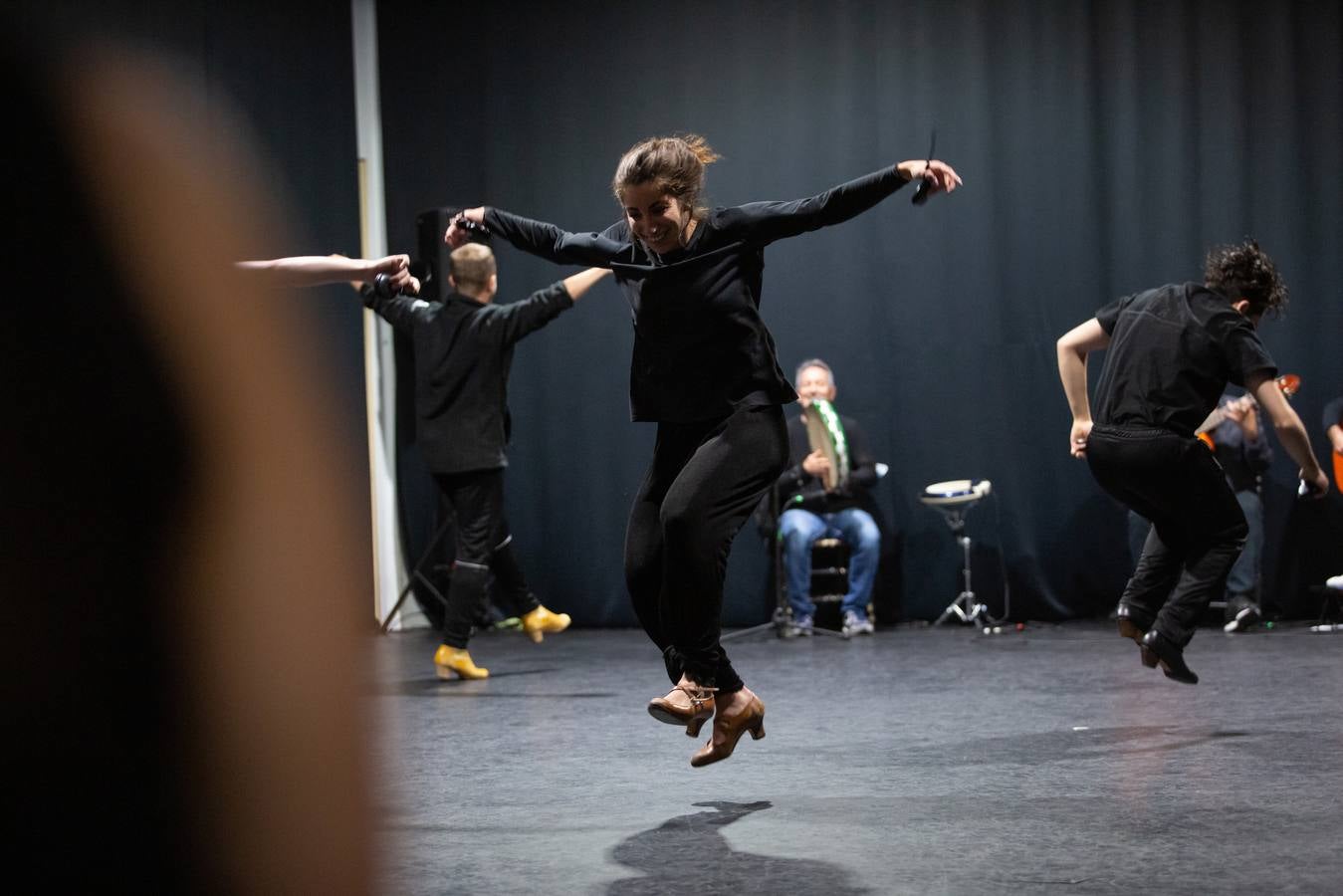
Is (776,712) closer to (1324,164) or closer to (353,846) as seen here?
(353,846)

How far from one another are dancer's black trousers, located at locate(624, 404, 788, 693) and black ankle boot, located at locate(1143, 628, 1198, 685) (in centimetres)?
158

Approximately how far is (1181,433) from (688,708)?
6.42 feet

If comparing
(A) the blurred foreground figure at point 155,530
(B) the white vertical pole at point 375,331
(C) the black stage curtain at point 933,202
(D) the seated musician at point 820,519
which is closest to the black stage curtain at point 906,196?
(C) the black stage curtain at point 933,202

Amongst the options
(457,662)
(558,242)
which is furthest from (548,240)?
(457,662)

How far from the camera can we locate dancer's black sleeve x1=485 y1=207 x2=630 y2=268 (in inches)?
135

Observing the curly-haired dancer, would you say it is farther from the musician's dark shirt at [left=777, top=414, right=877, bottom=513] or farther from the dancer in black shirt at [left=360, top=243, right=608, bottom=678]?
the musician's dark shirt at [left=777, top=414, right=877, bottom=513]

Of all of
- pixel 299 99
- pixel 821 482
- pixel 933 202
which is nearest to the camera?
pixel 821 482

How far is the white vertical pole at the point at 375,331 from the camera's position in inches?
341

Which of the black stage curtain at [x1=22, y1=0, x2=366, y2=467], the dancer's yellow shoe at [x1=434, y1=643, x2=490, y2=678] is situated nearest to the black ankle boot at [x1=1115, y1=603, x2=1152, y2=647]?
the dancer's yellow shoe at [x1=434, y1=643, x2=490, y2=678]

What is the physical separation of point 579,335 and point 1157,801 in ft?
19.1

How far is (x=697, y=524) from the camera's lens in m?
3.15

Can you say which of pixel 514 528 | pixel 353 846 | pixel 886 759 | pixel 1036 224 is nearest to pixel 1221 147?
pixel 1036 224

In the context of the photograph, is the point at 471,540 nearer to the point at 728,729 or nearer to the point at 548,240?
the point at 548,240

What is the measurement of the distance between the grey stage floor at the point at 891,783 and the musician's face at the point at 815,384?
191 centimetres
